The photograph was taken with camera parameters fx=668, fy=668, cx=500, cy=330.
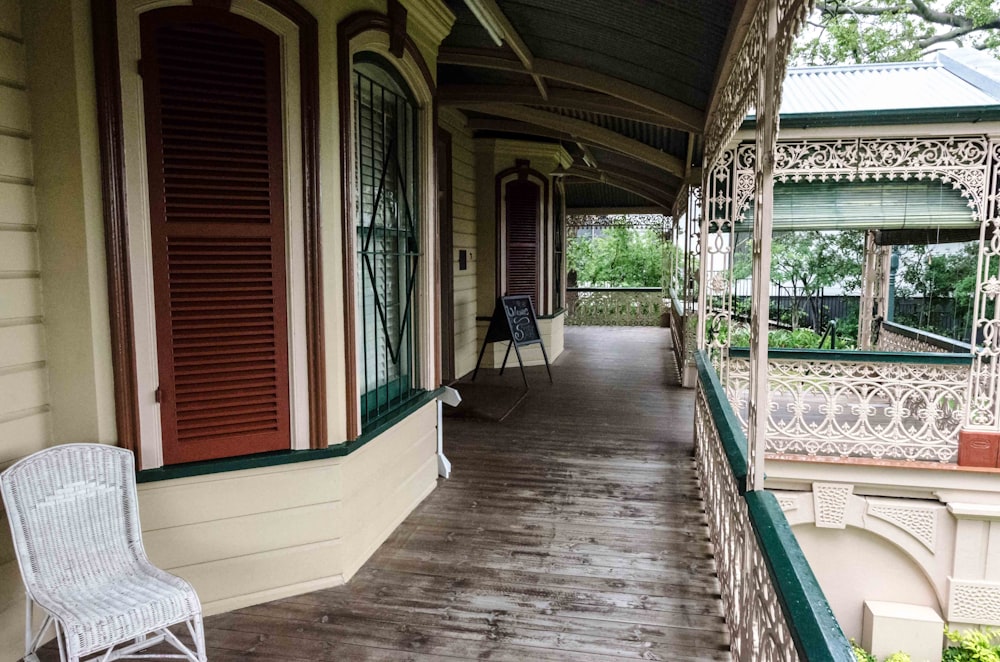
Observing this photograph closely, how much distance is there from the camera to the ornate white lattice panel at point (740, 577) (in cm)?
196

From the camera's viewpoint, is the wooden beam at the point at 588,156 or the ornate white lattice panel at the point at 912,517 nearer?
the ornate white lattice panel at the point at 912,517

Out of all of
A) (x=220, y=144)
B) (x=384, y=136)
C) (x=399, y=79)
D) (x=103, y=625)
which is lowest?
(x=103, y=625)

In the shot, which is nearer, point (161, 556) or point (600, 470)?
point (161, 556)

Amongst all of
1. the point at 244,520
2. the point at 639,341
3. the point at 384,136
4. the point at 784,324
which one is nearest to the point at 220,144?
the point at 384,136

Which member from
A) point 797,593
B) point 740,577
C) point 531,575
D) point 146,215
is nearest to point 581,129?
point 531,575

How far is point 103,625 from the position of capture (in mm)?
2164

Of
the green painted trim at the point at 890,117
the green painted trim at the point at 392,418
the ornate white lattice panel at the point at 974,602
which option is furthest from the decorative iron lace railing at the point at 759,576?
the ornate white lattice panel at the point at 974,602

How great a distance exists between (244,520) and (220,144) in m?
1.68

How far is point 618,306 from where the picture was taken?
50.7 feet

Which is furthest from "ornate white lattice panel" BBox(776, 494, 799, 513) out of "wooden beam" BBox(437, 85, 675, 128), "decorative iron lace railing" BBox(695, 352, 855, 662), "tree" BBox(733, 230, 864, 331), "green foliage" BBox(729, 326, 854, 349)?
"tree" BBox(733, 230, 864, 331)

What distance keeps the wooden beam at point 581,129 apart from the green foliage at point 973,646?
492 centimetres

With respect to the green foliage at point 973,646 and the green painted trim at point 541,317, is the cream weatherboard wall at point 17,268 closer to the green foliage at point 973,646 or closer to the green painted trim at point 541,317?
the green painted trim at point 541,317

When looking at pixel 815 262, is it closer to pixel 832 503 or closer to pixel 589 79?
pixel 832 503

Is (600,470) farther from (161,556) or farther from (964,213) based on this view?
(964,213)
